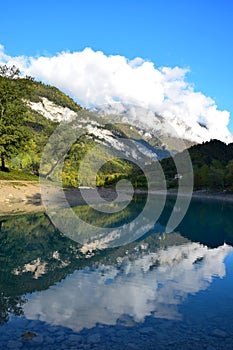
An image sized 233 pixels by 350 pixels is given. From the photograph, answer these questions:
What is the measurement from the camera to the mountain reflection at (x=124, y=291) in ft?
39.8

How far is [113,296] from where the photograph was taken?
569 inches

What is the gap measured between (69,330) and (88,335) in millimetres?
740

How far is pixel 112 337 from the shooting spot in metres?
10.2

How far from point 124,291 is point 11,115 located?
5991cm

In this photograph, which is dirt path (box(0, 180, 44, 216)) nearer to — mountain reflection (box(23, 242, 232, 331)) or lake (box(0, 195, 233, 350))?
lake (box(0, 195, 233, 350))

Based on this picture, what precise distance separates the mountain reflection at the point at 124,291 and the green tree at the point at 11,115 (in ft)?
159

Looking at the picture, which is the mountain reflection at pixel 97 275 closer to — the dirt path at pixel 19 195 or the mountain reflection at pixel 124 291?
the mountain reflection at pixel 124 291

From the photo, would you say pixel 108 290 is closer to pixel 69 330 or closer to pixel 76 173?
pixel 69 330

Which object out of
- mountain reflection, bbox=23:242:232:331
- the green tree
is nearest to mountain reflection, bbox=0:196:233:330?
mountain reflection, bbox=23:242:232:331

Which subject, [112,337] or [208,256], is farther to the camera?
[208,256]

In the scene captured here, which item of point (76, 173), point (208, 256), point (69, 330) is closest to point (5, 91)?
point (76, 173)

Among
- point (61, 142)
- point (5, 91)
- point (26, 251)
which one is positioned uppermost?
point (5, 91)

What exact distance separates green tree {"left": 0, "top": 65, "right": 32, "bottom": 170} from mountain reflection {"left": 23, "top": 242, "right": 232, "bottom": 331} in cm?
4854

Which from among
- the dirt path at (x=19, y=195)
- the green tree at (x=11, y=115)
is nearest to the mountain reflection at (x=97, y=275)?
the dirt path at (x=19, y=195)
